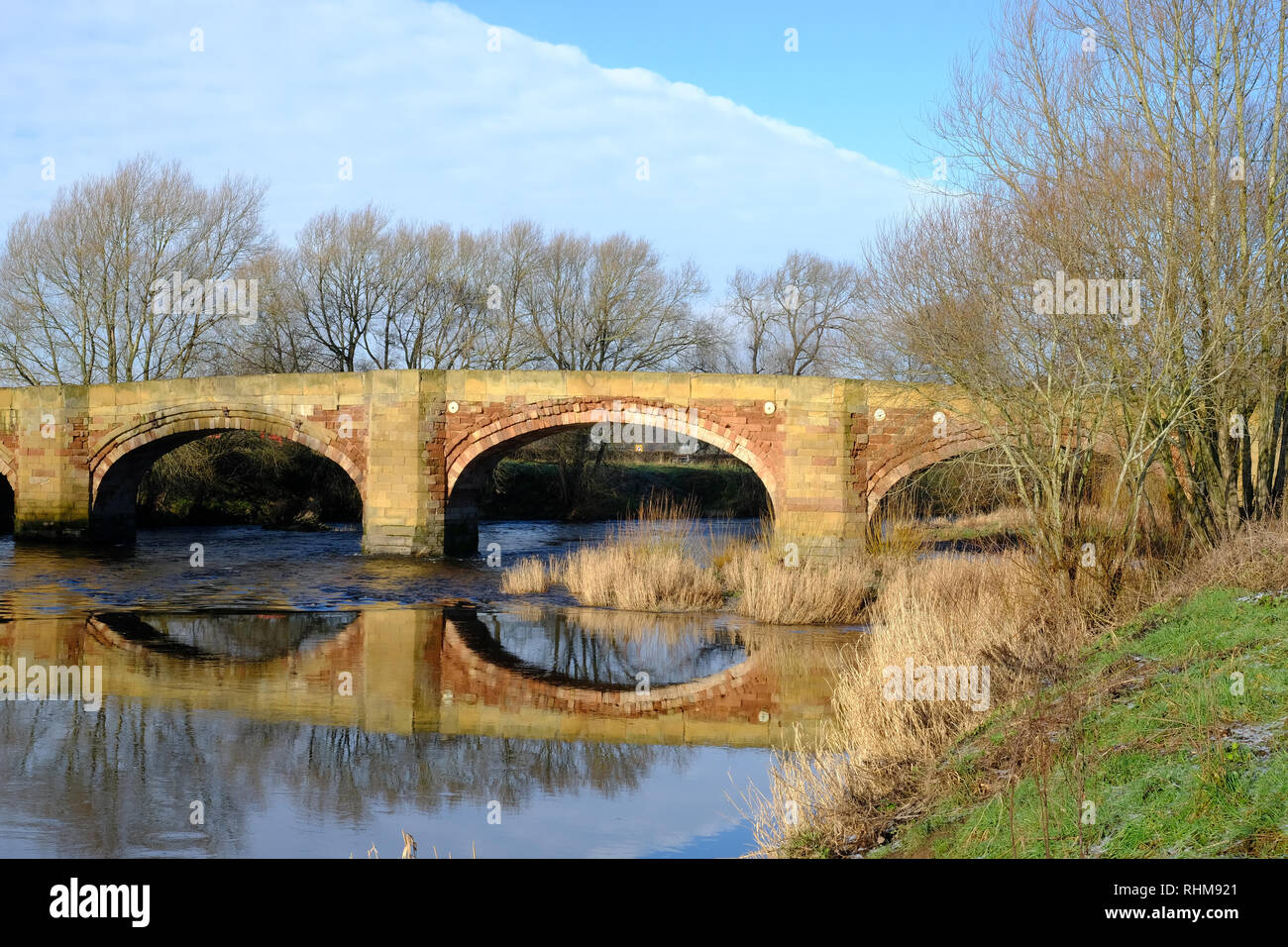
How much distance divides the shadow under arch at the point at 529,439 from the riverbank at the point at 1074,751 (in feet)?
32.0

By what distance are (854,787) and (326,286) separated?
30.1m

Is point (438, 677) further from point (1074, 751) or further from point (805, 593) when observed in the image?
Result: point (1074, 751)

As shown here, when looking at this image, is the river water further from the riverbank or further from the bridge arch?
the bridge arch

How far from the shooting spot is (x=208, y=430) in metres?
21.6

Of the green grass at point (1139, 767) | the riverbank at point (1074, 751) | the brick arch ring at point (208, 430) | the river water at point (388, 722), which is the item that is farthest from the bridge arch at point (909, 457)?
the green grass at point (1139, 767)

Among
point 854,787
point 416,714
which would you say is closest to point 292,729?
point 416,714

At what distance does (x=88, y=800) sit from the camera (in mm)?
6406

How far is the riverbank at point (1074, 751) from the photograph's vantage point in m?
4.64

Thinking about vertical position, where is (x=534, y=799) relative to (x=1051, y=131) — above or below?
below

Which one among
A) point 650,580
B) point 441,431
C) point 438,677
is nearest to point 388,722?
point 438,677

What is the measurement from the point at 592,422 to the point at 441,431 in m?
2.94

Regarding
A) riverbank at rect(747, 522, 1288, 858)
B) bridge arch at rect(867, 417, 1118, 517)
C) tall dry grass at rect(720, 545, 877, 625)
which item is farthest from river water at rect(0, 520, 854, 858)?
bridge arch at rect(867, 417, 1118, 517)

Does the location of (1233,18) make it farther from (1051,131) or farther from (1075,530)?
(1075,530)

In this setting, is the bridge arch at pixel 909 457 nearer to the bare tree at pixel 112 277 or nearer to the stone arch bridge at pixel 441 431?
the stone arch bridge at pixel 441 431
